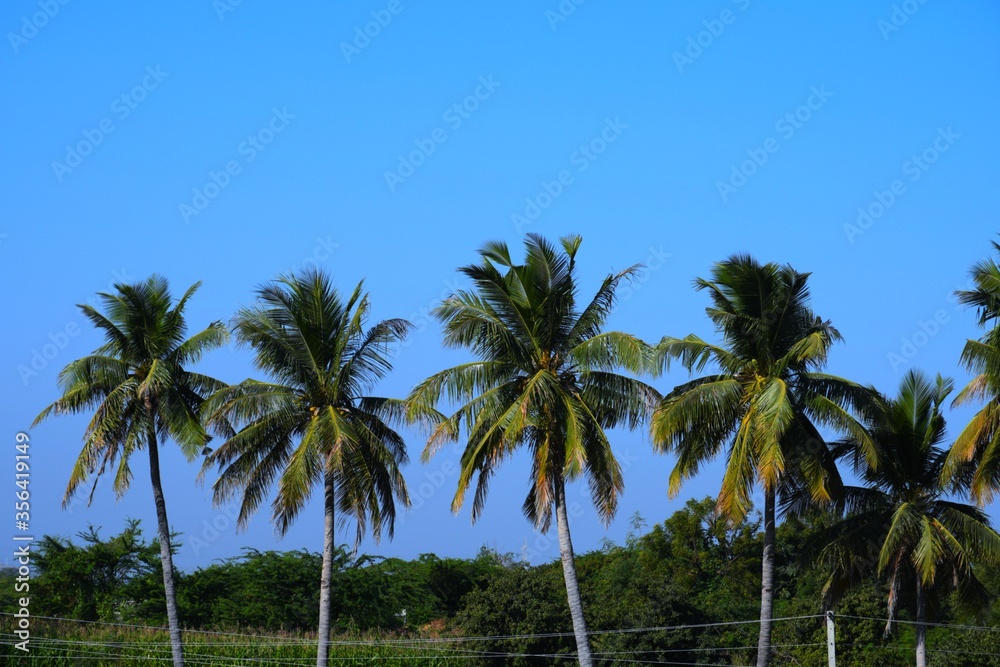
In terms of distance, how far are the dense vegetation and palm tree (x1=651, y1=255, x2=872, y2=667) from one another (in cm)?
288

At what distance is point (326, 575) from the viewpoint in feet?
86.0

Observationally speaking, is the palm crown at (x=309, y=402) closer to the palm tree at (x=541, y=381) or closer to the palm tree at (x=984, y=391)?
the palm tree at (x=541, y=381)

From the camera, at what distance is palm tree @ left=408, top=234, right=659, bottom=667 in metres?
23.2

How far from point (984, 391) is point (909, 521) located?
3647 mm

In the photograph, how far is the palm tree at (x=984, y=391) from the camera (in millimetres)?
21703

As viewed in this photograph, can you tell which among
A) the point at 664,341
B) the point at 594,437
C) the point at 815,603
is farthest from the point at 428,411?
the point at 815,603

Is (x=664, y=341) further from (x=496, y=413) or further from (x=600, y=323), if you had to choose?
(x=496, y=413)

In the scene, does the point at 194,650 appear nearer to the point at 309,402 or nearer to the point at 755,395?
the point at 309,402

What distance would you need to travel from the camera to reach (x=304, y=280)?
2645 centimetres

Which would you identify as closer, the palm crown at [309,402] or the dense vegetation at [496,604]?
the palm crown at [309,402]

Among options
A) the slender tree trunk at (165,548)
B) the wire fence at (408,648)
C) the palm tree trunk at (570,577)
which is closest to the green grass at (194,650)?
the wire fence at (408,648)

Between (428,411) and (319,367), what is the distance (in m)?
2.96

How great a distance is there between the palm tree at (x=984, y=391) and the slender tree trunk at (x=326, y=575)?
13701 millimetres

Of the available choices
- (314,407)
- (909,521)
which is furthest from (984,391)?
(314,407)
